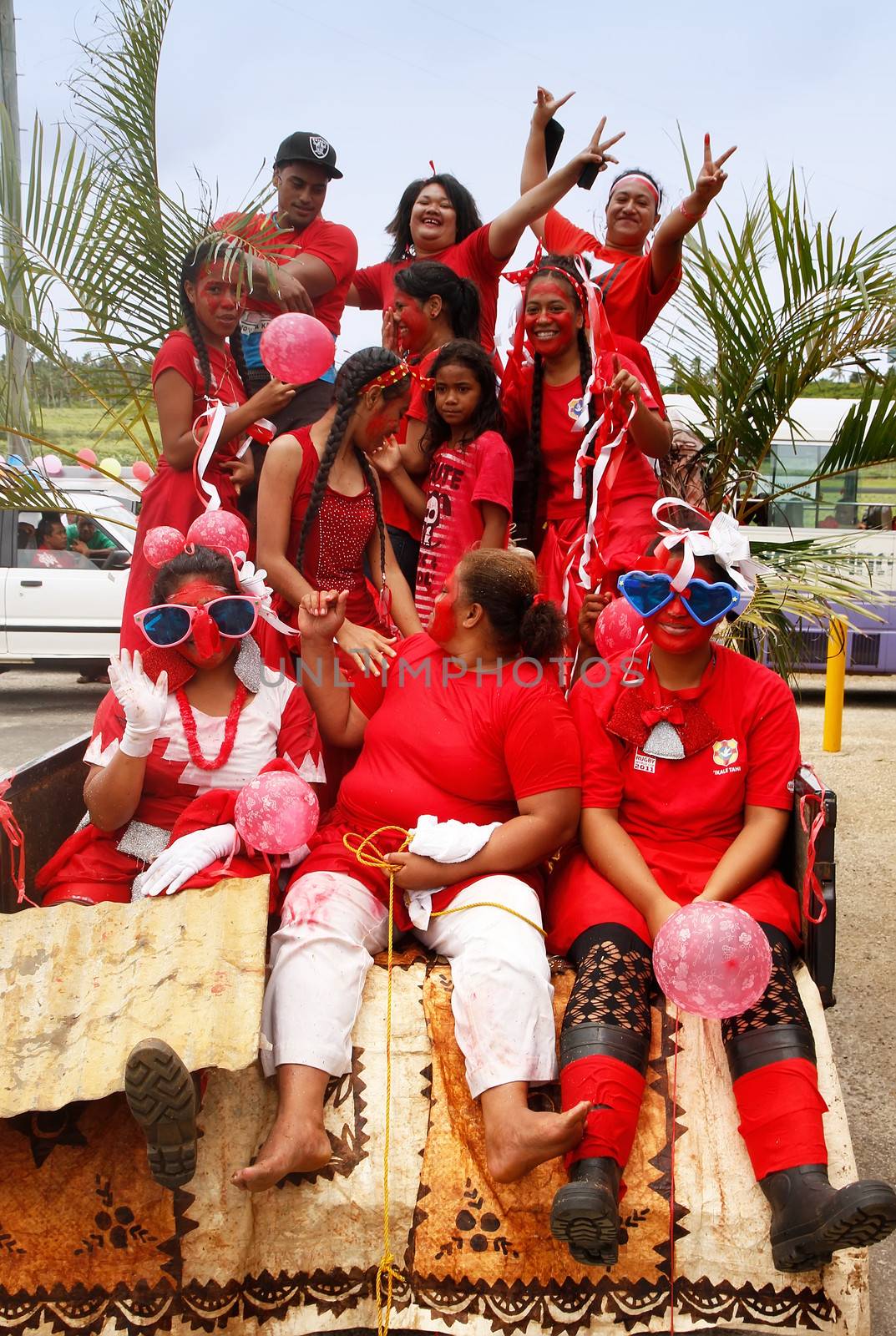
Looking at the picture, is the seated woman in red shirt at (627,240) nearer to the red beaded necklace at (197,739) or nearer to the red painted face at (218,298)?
the red painted face at (218,298)

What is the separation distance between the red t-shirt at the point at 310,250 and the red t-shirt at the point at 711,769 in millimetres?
2209

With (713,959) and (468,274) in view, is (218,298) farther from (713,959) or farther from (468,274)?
(713,959)

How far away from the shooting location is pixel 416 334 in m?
4.55

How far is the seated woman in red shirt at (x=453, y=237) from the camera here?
4652 mm

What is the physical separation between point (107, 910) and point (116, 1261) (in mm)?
787

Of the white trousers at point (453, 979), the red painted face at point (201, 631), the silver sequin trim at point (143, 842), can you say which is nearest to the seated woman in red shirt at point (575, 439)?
the red painted face at point (201, 631)

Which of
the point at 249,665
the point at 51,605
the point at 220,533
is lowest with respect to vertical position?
the point at 51,605

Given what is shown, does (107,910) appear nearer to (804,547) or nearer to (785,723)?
(785,723)

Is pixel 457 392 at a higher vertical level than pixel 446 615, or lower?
higher

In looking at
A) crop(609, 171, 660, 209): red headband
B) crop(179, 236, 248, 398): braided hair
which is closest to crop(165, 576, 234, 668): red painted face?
crop(179, 236, 248, 398): braided hair

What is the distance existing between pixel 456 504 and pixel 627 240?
147cm

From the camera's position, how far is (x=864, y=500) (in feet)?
35.4

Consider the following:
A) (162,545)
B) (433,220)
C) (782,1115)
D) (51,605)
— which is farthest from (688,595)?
(51,605)

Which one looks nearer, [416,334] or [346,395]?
[346,395]
